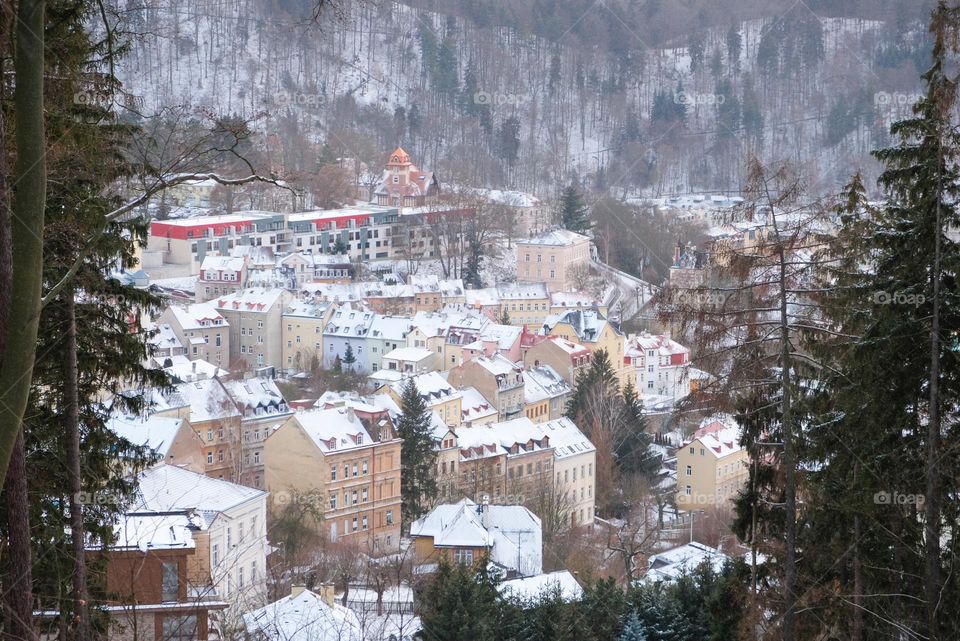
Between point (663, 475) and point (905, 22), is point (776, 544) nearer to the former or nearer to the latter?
point (663, 475)

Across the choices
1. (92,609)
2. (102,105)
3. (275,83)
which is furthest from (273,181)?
(275,83)

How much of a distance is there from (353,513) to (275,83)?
56758mm

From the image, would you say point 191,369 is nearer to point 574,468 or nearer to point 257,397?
point 257,397

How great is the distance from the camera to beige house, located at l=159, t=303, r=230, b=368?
118ft

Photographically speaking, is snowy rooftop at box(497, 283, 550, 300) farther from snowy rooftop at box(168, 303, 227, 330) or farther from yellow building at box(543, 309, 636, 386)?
snowy rooftop at box(168, 303, 227, 330)

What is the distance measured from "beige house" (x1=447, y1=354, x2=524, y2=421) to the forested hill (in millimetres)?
32287

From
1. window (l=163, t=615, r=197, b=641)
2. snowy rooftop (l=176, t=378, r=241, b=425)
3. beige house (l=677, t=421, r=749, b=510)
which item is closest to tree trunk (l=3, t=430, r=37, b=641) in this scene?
window (l=163, t=615, r=197, b=641)

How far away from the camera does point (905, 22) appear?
86688mm

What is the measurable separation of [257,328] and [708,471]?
661 inches

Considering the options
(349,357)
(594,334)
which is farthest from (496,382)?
(349,357)

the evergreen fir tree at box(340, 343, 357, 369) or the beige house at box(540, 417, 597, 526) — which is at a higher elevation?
the evergreen fir tree at box(340, 343, 357, 369)

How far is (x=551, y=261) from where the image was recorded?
46.5 m

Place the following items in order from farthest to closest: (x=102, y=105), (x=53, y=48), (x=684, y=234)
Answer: (x=684, y=234) < (x=102, y=105) < (x=53, y=48)

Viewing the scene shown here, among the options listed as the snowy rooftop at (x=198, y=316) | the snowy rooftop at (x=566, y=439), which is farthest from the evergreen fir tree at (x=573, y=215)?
the snowy rooftop at (x=566, y=439)
